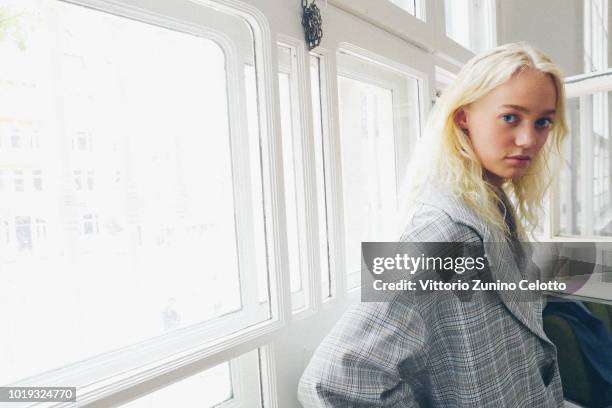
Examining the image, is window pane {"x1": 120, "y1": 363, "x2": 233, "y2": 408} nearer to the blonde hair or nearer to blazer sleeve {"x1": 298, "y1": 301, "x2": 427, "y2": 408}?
blazer sleeve {"x1": 298, "y1": 301, "x2": 427, "y2": 408}

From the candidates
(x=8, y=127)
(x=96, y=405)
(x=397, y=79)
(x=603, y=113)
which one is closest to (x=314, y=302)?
(x=96, y=405)

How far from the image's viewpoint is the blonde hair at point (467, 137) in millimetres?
681

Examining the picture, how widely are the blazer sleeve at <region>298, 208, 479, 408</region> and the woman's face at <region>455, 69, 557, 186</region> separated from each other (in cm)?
24

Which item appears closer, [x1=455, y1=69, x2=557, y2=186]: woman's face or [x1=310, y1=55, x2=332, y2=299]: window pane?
[x1=455, y1=69, x2=557, y2=186]: woman's face

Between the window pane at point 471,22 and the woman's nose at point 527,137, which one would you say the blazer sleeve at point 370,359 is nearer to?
the woman's nose at point 527,137

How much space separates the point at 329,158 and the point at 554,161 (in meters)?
0.55

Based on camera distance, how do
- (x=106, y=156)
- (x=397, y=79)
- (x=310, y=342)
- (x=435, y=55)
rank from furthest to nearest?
(x=435, y=55) < (x=397, y=79) < (x=310, y=342) < (x=106, y=156)

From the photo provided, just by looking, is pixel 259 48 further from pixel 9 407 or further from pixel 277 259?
pixel 9 407

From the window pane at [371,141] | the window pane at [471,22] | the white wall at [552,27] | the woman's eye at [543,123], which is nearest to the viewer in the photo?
the woman's eye at [543,123]

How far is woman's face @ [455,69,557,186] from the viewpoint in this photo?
2.22 ft

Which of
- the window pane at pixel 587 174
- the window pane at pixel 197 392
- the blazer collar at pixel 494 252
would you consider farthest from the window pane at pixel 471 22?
the window pane at pixel 197 392

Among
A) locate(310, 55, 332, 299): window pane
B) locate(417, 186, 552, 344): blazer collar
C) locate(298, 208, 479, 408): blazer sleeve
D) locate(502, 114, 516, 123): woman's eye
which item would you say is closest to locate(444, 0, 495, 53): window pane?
locate(310, 55, 332, 299): window pane

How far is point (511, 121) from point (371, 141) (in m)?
0.52

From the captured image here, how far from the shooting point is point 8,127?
48 cm
